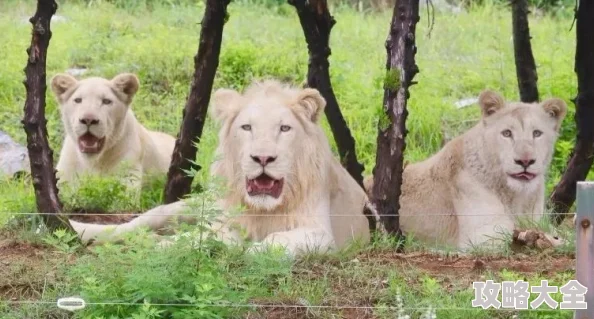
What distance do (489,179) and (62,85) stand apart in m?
3.45

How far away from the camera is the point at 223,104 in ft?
24.3

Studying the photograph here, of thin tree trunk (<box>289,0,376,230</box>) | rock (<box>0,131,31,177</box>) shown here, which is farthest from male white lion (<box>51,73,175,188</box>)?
thin tree trunk (<box>289,0,376,230</box>)

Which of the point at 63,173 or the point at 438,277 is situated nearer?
the point at 438,277

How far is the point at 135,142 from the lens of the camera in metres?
10.2

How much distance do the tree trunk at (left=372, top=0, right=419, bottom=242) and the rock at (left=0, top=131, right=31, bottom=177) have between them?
169 inches

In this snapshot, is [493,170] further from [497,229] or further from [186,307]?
[186,307]

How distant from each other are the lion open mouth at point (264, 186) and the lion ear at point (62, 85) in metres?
3.23

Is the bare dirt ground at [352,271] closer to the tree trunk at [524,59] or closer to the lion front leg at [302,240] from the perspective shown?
the lion front leg at [302,240]

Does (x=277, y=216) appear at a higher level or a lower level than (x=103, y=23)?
lower

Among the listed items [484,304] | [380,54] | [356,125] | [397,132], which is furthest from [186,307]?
[380,54]

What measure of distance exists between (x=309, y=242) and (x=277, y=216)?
391 millimetres

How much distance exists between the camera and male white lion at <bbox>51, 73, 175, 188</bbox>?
971 centimetres

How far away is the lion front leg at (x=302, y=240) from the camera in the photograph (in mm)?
6641

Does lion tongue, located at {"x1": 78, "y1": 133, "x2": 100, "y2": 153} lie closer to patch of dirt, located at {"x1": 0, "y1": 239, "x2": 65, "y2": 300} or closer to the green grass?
the green grass
